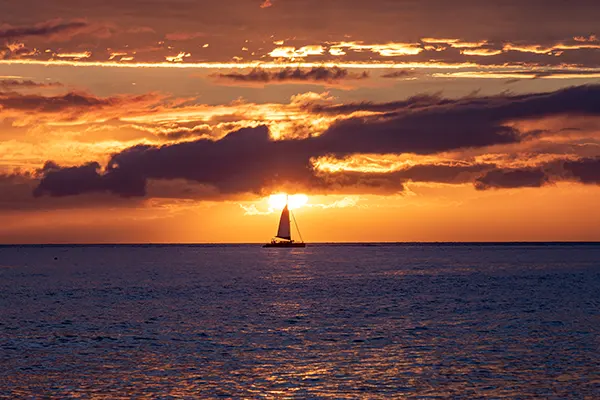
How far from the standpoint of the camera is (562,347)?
200 feet

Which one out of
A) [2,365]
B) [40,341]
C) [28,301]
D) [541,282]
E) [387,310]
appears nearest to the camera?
[2,365]

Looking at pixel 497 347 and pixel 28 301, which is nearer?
pixel 497 347

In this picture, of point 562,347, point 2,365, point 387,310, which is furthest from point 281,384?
point 387,310

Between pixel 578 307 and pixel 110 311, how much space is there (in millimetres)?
50921

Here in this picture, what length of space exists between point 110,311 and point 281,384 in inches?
1949

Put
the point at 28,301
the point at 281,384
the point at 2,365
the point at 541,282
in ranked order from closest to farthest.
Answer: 1. the point at 281,384
2. the point at 2,365
3. the point at 28,301
4. the point at 541,282

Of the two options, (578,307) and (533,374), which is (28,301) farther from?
(533,374)

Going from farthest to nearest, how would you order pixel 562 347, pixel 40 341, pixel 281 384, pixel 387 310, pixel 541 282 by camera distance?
1. pixel 541 282
2. pixel 387 310
3. pixel 40 341
4. pixel 562 347
5. pixel 281 384

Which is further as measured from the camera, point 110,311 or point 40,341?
point 110,311

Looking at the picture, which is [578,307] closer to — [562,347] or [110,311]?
[562,347]

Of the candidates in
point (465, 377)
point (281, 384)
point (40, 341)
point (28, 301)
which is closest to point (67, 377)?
point (281, 384)

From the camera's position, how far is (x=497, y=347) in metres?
61.3

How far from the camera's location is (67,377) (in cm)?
4969

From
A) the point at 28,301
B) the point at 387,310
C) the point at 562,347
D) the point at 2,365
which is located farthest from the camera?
the point at 28,301
